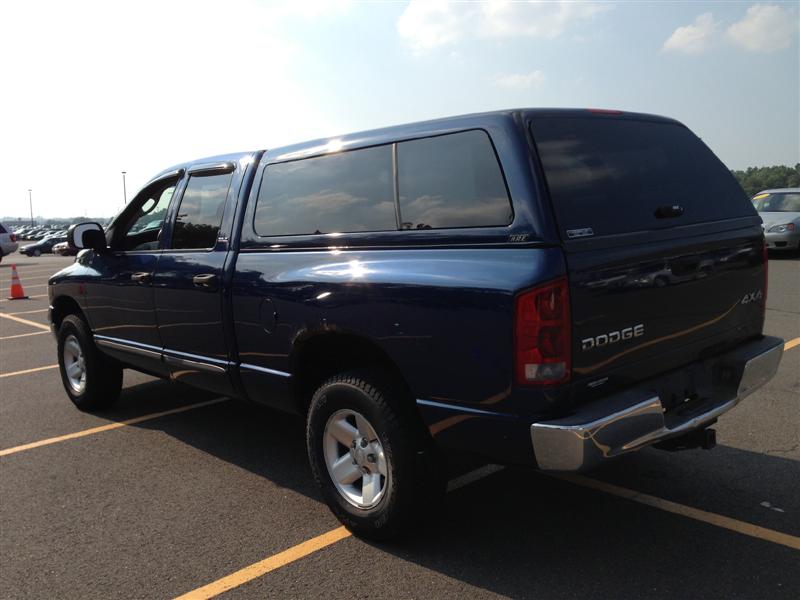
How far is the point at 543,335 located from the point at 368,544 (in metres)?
1.45

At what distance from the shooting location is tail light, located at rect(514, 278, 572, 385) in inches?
105

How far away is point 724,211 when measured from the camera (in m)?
3.65

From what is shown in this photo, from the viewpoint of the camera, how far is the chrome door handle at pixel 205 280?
13.6 ft

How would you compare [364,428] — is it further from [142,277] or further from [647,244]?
[142,277]

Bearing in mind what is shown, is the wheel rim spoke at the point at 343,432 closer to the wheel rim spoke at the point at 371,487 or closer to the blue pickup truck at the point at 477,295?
the blue pickup truck at the point at 477,295

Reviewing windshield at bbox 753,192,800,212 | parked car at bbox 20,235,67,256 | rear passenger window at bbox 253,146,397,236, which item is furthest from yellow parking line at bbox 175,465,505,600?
parked car at bbox 20,235,67,256

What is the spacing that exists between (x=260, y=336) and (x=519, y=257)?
170cm

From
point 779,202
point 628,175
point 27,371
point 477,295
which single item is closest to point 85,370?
point 27,371

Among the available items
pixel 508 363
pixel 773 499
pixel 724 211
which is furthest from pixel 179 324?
pixel 773 499

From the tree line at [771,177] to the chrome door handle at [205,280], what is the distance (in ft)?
58.8

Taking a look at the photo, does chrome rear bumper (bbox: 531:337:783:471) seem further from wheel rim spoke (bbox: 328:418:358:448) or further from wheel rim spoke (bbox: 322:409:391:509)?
wheel rim spoke (bbox: 328:418:358:448)

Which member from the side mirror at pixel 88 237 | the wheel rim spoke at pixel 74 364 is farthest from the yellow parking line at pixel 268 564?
the wheel rim spoke at pixel 74 364

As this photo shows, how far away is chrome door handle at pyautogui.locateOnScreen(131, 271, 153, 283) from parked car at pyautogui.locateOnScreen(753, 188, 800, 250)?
15482mm

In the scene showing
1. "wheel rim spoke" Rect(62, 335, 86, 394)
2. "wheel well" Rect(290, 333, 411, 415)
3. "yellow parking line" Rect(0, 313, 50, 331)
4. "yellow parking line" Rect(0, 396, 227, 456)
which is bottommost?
"yellow parking line" Rect(0, 396, 227, 456)
